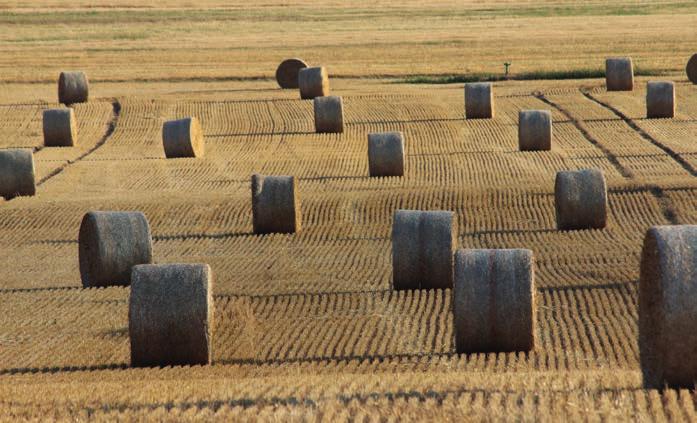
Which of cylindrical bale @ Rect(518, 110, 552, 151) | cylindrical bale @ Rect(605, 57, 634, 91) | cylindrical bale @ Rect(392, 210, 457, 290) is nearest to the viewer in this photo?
cylindrical bale @ Rect(392, 210, 457, 290)

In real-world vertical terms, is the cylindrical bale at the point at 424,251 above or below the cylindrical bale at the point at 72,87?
below

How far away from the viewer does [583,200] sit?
2250 centimetres

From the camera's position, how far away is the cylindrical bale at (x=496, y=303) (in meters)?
13.6

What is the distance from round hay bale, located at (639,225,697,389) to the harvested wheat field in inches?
10.0

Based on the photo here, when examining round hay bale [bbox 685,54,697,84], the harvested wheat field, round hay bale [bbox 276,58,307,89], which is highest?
round hay bale [bbox 276,58,307,89]

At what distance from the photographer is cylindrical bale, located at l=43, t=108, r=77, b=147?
35.5 meters

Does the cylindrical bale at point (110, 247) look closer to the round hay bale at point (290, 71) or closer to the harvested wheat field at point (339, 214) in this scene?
the harvested wheat field at point (339, 214)

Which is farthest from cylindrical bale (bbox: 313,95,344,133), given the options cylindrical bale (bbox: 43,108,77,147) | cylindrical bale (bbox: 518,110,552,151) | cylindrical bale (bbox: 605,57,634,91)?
cylindrical bale (bbox: 605,57,634,91)

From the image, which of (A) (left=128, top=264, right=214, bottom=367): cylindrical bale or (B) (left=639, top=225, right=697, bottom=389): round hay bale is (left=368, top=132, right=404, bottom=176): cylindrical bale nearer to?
(A) (left=128, top=264, right=214, bottom=367): cylindrical bale

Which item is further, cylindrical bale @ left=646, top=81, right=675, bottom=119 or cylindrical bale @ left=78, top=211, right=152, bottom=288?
cylindrical bale @ left=646, top=81, right=675, bottom=119

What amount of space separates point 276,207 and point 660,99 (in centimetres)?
1627

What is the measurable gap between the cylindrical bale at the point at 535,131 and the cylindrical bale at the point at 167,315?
19.2 metres

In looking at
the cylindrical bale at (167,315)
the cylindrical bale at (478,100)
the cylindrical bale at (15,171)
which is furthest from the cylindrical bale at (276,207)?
the cylindrical bale at (478,100)

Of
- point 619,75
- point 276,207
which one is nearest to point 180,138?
point 276,207
